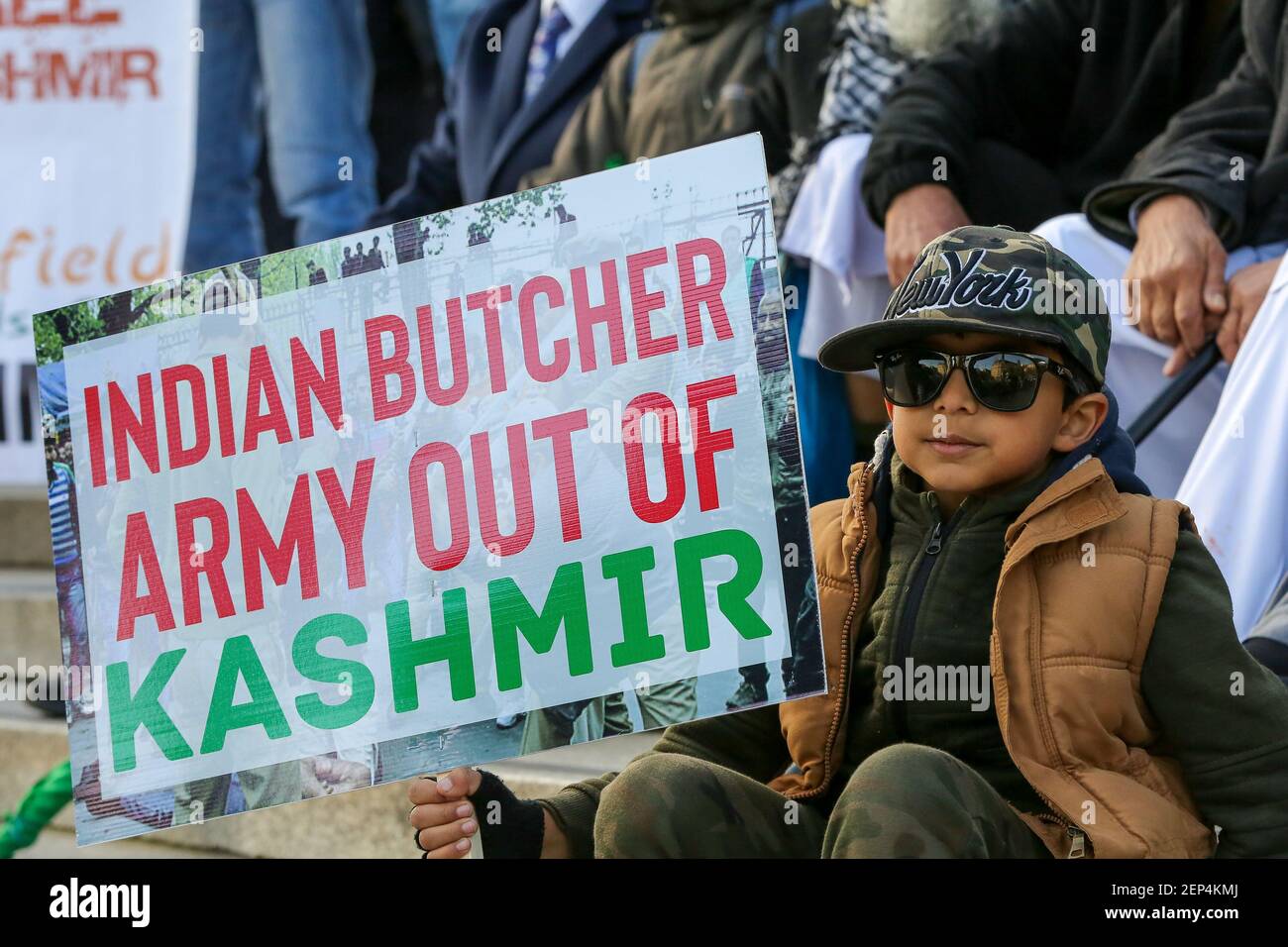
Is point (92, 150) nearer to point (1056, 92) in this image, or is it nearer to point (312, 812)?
point (312, 812)

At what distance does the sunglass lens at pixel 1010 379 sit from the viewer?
193 centimetres

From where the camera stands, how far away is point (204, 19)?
5465mm

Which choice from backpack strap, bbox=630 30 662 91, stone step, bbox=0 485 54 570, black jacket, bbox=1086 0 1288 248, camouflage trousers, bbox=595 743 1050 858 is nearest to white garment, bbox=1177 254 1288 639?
black jacket, bbox=1086 0 1288 248

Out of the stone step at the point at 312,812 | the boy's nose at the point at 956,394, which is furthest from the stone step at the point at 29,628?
the boy's nose at the point at 956,394

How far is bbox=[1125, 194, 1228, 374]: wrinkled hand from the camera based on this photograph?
2.86m

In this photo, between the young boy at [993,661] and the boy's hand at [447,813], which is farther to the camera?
the boy's hand at [447,813]

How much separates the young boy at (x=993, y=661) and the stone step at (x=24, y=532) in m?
3.50

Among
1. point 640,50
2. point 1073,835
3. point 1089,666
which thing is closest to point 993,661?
point 1089,666

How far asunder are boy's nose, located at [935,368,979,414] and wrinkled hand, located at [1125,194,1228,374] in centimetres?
108

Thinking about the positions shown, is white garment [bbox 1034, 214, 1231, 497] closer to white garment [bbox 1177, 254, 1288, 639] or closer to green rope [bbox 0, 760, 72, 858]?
white garment [bbox 1177, 254, 1288, 639]

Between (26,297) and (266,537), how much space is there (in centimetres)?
368

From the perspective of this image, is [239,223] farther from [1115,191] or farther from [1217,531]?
[1217,531]

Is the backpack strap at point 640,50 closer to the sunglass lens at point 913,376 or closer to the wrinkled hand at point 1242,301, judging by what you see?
the wrinkled hand at point 1242,301
